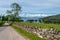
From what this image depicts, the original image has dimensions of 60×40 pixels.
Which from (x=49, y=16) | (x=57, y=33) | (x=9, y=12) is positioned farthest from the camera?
(x=9, y=12)

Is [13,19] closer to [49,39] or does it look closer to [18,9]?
[18,9]

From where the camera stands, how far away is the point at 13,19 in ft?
384

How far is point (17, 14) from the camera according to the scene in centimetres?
11531

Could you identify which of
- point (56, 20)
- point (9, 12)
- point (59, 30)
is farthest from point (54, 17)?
point (9, 12)

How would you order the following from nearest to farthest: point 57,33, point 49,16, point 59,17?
1. point 57,33
2. point 59,17
3. point 49,16

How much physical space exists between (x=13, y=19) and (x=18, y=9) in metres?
5.77

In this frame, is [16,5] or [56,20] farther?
[16,5]

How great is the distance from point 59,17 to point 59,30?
4.64m

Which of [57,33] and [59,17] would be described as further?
[59,17]

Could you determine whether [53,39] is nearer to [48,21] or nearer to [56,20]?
[56,20]

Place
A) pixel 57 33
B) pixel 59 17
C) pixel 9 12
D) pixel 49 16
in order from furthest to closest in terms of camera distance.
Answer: pixel 9 12
pixel 49 16
pixel 59 17
pixel 57 33

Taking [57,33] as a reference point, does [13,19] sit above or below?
below

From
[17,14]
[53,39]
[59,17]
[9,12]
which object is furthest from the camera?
[9,12]

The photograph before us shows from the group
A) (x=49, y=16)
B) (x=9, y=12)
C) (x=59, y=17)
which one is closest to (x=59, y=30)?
(x=59, y=17)
